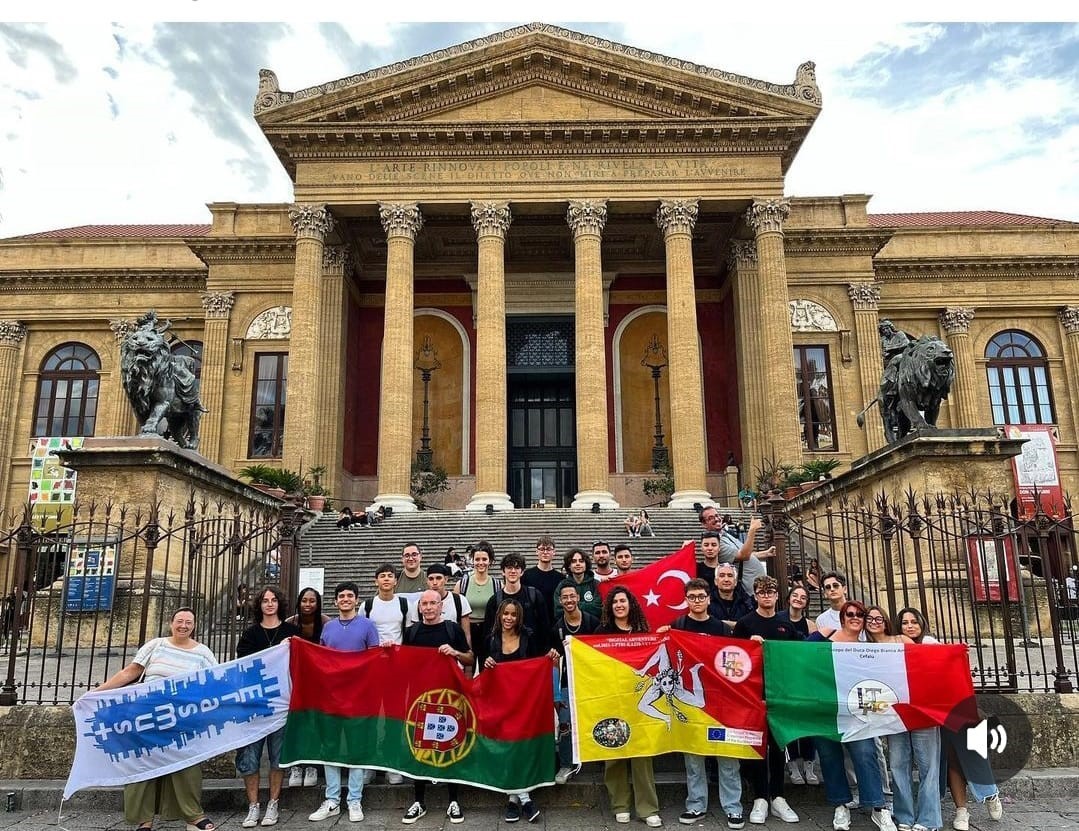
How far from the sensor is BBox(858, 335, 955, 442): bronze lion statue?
15430 millimetres

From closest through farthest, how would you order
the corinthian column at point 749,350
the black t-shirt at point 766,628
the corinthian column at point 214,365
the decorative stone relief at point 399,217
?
the black t-shirt at point 766,628, the decorative stone relief at point 399,217, the corinthian column at point 749,350, the corinthian column at point 214,365

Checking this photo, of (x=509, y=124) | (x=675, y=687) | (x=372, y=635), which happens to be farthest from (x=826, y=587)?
(x=509, y=124)

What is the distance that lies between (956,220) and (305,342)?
29.9m

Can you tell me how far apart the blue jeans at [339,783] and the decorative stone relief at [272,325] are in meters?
25.7

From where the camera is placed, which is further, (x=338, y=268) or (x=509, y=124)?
(x=338, y=268)

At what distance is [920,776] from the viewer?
6426 mm

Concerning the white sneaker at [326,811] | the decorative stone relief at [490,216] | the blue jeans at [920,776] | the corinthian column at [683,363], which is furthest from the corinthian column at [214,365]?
the blue jeans at [920,776]

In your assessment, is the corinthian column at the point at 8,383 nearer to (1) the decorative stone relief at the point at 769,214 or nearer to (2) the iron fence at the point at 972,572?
(1) the decorative stone relief at the point at 769,214

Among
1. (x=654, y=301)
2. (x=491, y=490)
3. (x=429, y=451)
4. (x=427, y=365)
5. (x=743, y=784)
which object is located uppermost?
(x=654, y=301)

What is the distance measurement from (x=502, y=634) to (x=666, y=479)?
21550mm

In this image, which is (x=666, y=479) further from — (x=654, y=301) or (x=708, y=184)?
(x=708, y=184)

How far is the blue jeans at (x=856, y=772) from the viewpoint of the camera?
640cm

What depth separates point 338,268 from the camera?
28.1m

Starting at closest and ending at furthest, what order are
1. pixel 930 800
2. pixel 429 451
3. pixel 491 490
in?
pixel 930 800 < pixel 491 490 < pixel 429 451
